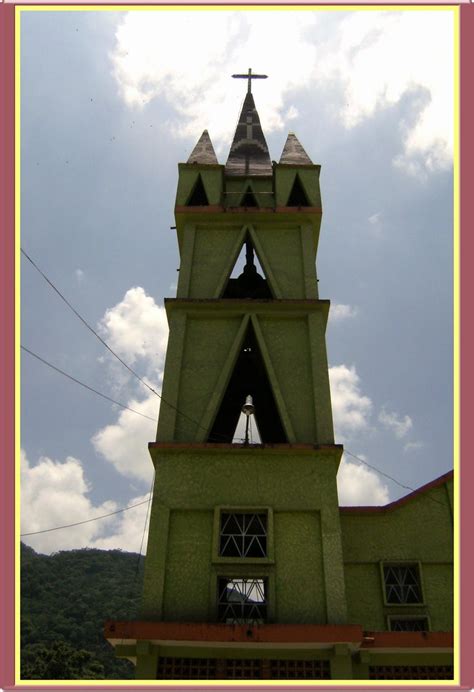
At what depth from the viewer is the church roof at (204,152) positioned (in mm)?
17828

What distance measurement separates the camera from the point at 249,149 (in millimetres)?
19672

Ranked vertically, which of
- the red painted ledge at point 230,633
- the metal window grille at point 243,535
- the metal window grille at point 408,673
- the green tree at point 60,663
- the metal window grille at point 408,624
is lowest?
the green tree at point 60,663

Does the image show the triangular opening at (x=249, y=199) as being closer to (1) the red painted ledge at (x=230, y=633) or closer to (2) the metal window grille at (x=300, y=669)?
(1) the red painted ledge at (x=230, y=633)

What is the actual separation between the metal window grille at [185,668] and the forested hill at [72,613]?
3243cm

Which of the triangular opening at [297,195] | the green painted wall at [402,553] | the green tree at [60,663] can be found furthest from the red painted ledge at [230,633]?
the green tree at [60,663]

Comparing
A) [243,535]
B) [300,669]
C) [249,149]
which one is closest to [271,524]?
[243,535]

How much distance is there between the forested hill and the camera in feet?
139

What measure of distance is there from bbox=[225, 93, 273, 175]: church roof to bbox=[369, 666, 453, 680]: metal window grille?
512 inches

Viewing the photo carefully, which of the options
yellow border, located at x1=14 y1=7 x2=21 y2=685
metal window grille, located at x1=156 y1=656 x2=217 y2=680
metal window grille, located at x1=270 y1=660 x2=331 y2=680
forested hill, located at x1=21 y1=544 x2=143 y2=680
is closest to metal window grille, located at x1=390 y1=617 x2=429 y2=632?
metal window grille, located at x1=270 y1=660 x2=331 y2=680

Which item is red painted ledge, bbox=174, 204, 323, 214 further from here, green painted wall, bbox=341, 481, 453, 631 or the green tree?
the green tree

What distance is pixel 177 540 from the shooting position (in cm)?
1105

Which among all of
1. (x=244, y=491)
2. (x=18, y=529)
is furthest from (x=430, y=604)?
(x=18, y=529)

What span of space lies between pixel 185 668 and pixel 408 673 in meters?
3.73

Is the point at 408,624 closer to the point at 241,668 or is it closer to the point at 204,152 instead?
the point at 241,668
